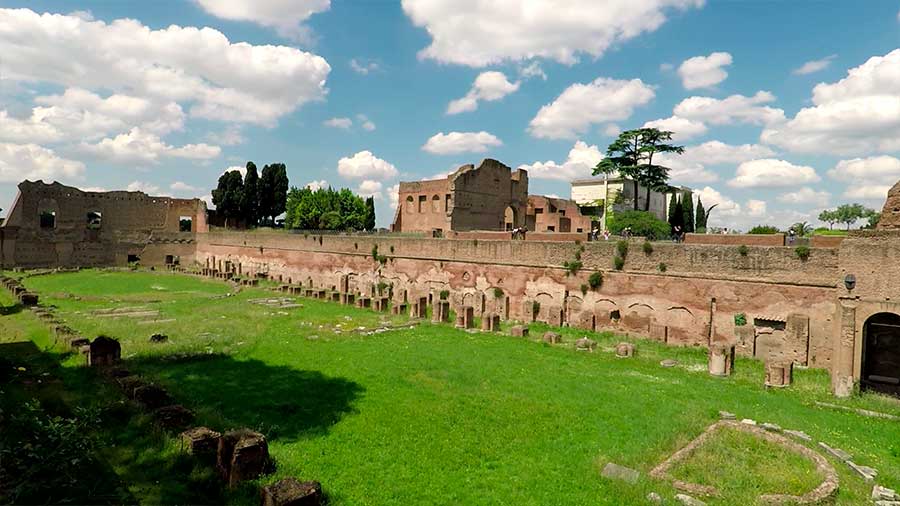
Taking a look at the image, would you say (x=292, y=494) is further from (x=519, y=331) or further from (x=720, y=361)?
(x=519, y=331)

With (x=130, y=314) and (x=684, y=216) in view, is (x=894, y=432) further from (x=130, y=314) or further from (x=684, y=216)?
(x=684, y=216)

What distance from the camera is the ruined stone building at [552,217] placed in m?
38.2

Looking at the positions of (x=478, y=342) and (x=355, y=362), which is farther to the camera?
(x=478, y=342)

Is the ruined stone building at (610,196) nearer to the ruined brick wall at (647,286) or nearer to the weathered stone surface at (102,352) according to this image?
the ruined brick wall at (647,286)

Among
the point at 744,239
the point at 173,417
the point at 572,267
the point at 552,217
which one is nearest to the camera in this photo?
the point at 173,417

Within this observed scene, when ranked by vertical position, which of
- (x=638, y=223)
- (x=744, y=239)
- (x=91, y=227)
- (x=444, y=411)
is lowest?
(x=444, y=411)

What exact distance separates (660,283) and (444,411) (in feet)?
32.3

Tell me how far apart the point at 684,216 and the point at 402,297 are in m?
32.6

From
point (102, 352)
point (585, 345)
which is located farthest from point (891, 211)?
point (102, 352)

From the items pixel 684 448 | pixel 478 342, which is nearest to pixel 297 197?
pixel 478 342

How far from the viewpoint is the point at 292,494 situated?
16.6 feet

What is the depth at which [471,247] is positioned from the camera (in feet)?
71.5

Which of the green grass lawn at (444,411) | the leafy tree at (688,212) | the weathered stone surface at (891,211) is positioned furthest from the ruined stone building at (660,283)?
the leafy tree at (688,212)

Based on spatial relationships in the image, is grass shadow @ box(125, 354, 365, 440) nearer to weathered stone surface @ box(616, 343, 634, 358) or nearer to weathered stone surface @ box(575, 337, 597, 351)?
weathered stone surface @ box(575, 337, 597, 351)
